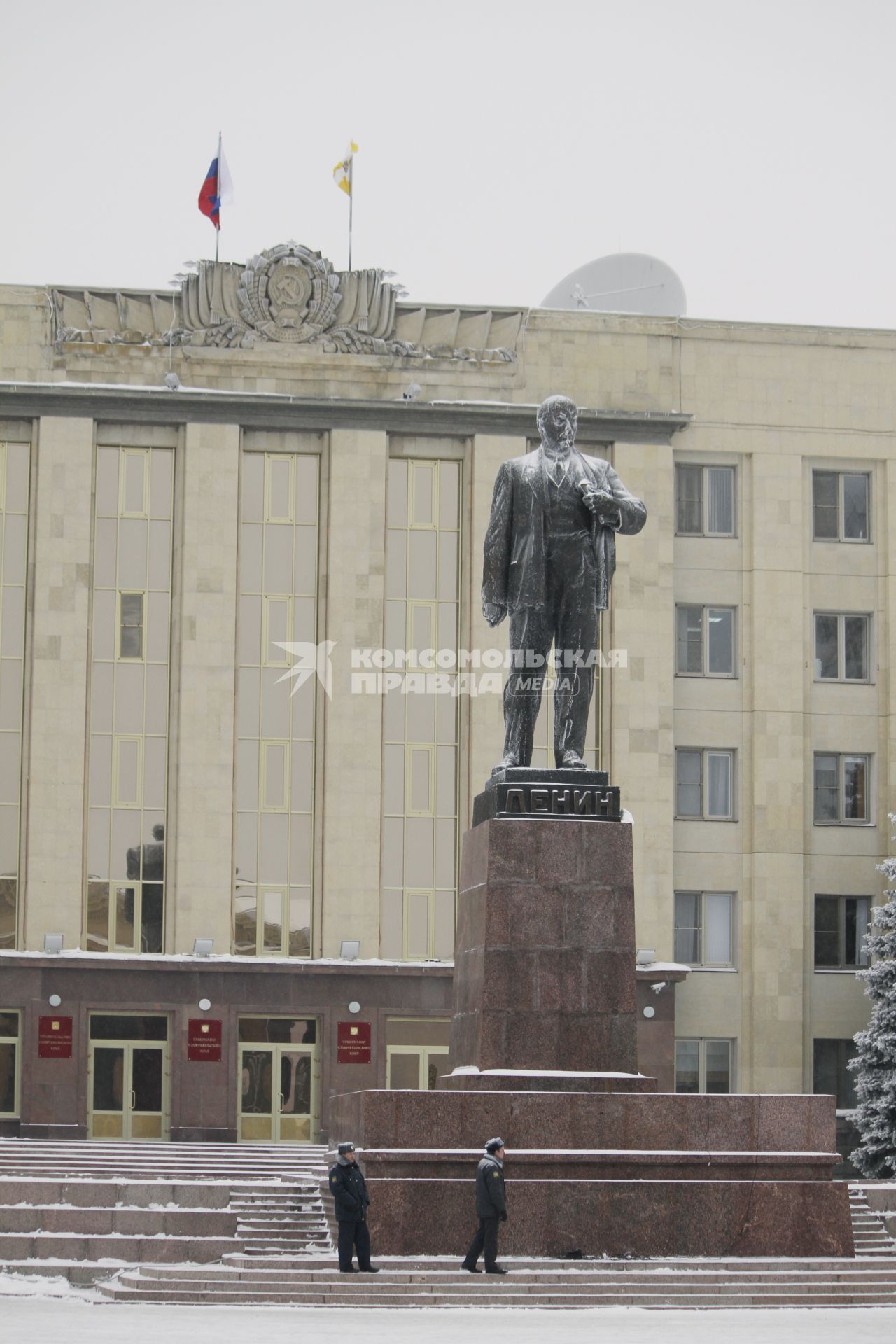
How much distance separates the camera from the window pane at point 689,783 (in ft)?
145

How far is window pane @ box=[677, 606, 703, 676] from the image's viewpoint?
44656 millimetres

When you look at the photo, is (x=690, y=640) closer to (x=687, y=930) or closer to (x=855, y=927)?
(x=687, y=930)

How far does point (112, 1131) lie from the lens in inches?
1604

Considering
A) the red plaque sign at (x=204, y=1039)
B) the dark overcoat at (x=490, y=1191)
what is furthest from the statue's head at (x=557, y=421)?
the red plaque sign at (x=204, y=1039)

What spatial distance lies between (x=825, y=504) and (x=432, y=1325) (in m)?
32.5

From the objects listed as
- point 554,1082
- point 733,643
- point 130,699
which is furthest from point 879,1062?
point 554,1082

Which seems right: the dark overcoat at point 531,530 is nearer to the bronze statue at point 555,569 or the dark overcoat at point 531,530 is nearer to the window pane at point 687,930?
the bronze statue at point 555,569

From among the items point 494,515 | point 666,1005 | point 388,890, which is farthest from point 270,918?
point 494,515

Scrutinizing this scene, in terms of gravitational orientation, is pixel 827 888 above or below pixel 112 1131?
above

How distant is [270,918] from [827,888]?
11.4m

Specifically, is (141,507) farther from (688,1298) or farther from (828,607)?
(688,1298)

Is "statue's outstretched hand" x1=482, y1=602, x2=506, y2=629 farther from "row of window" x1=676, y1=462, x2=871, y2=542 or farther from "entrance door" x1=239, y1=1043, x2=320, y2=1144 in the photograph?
"row of window" x1=676, y1=462, x2=871, y2=542

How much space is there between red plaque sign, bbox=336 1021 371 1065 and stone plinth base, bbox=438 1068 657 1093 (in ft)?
75.7

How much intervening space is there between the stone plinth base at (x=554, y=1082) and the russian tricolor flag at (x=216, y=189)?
2921 centimetres
